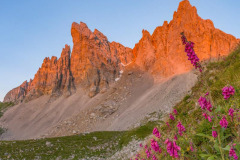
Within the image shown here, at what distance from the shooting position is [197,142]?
6676mm

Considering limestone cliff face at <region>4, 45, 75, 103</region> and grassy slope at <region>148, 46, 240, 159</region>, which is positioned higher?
limestone cliff face at <region>4, 45, 75, 103</region>

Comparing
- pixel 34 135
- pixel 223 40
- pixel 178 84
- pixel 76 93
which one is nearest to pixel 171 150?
pixel 178 84

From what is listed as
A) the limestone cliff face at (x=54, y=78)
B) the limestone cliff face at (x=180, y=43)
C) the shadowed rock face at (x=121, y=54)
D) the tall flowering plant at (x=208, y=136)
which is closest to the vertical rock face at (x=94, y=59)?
the shadowed rock face at (x=121, y=54)

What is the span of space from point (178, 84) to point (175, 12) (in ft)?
172

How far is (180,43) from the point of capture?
8694 centimetres

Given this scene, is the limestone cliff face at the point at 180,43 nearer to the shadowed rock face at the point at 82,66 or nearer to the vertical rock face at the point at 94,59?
the vertical rock face at the point at 94,59

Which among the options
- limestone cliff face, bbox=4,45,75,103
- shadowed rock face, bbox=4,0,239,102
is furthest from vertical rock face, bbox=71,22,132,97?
limestone cliff face, bbox=4,45,75,103

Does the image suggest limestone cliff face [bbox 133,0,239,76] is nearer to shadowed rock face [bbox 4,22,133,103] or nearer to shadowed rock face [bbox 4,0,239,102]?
shadowed rock face [bbox 4,0,239,102]

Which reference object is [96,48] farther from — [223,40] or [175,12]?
[223,40]

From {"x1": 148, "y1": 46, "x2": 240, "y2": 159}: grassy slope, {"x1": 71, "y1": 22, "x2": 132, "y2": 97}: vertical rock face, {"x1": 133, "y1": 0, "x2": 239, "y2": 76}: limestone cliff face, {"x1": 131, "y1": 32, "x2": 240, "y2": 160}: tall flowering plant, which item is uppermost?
{"x1": 71, "y1": 22, "x2": 132, "y2": 97}: vertical rock face

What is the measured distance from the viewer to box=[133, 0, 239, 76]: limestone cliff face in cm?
7906

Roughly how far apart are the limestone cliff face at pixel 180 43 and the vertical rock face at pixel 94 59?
20.6 metres

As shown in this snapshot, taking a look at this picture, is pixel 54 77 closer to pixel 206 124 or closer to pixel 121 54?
pixel 121 54

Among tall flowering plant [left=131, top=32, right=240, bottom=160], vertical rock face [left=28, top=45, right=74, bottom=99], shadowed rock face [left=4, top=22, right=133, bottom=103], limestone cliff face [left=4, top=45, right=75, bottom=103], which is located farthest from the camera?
vertical rock face [left=28, top=45, right=74, bottom=99]
